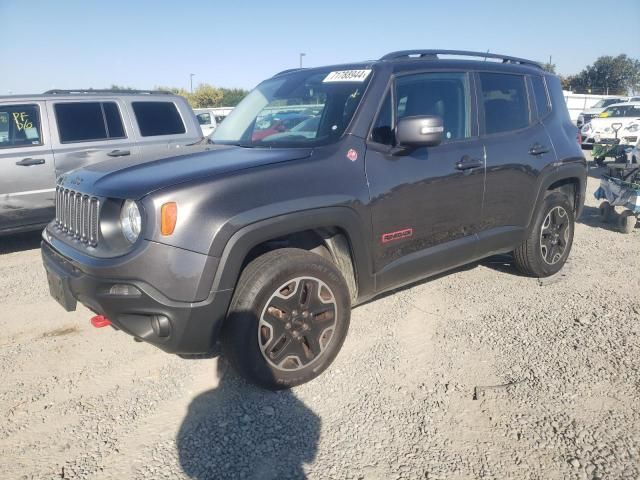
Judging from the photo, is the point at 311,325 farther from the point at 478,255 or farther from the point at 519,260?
the point at 519,260

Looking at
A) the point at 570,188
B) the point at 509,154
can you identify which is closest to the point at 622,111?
the point at 570,188

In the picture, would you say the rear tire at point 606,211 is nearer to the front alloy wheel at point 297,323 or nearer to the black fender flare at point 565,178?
the black fender flare at point 565,178

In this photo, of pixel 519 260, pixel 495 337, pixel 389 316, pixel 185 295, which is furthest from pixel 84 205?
pixel 519 260

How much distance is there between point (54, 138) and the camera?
600 centimetres

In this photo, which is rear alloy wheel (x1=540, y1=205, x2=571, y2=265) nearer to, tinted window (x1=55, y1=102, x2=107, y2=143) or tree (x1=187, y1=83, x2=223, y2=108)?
tinted window (x1=55, y1=102, x2=107, y2=143)

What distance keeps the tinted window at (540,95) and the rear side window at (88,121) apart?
509 cm

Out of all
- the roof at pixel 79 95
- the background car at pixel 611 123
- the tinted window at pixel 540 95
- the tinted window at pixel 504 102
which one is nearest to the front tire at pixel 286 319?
the tinted window at pixel 504 102

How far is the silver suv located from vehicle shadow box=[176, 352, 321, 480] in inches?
145

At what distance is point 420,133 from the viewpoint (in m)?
2.99

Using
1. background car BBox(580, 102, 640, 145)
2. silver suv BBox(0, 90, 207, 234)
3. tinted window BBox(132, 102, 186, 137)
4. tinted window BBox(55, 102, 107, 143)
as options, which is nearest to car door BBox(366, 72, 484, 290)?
silver suv BBox(0, 90, 207, 234)

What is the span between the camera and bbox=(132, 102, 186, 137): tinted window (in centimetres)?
668

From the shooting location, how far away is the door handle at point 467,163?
11.6 feet

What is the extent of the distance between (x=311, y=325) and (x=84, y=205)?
1.52m

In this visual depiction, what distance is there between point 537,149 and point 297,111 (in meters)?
2.15
